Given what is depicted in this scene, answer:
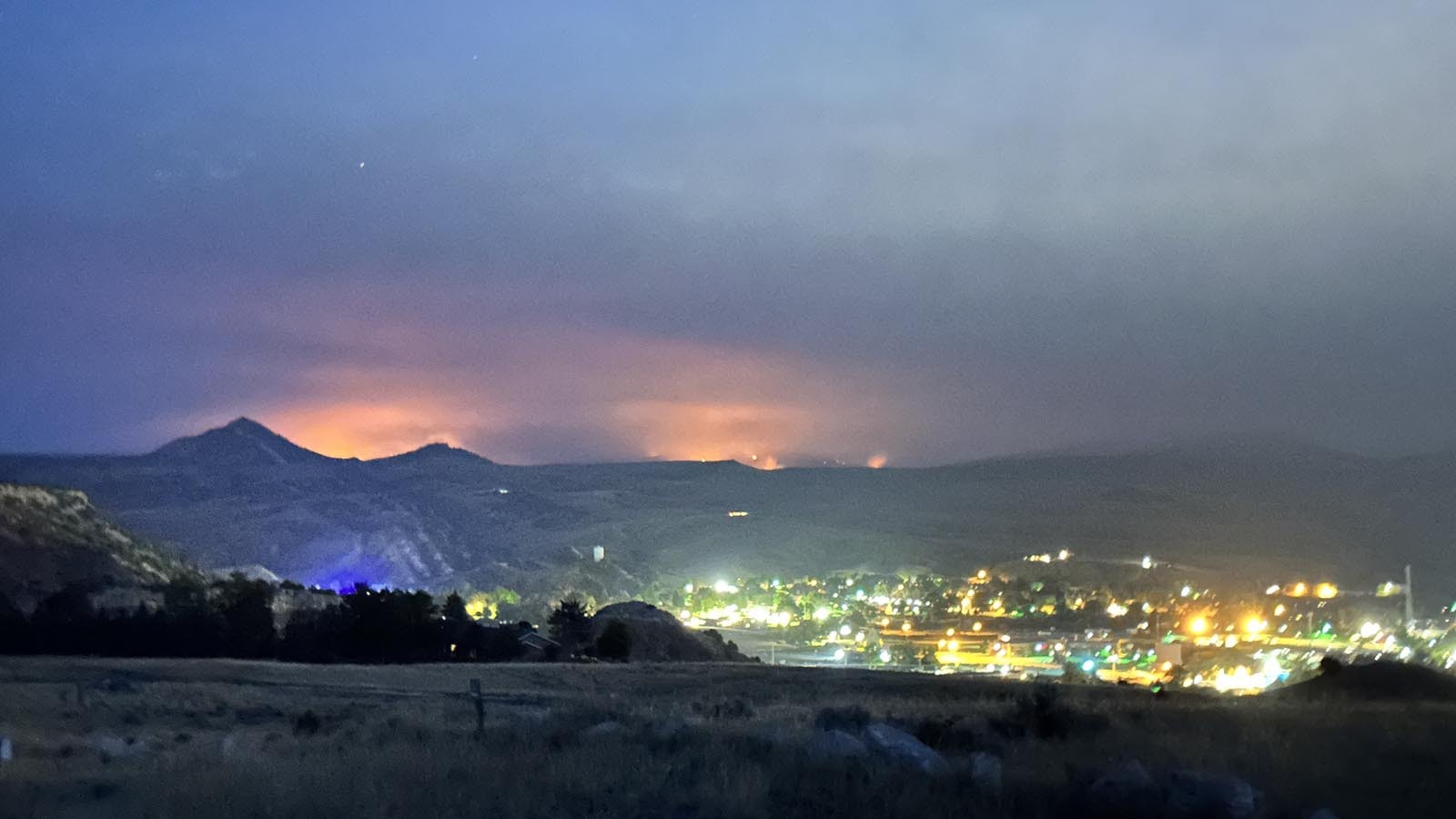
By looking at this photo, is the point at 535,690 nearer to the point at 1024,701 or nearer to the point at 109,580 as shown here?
the point at 1024,701

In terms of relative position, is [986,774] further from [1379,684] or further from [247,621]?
[247,621]

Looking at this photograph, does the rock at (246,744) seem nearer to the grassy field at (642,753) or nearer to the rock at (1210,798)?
the grassy field at (642,753)

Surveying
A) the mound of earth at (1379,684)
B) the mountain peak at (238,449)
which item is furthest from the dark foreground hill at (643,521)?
the mound of earth at (1379,684)

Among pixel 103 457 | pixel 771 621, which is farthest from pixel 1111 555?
pixel 103 457

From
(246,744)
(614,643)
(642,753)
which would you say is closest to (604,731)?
(642,753)

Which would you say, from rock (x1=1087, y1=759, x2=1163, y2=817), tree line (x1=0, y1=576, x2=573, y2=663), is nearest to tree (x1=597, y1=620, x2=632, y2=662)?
tree line (x1=0, y1=576, x2=573, y2=663)

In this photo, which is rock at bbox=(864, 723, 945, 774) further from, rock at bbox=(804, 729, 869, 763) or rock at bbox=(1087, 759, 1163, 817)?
rock at bbox=(1087, 759, 1163, 817)
